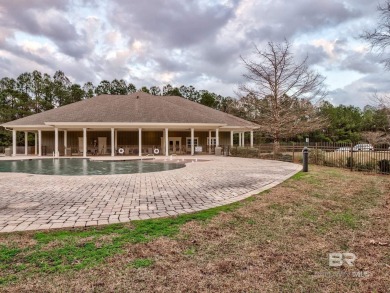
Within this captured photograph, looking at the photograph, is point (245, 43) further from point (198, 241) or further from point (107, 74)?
point (107, 74)

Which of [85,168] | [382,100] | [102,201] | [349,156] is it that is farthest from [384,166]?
[85,168]

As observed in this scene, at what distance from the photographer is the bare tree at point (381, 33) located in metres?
10.4

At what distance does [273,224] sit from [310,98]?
2006cm

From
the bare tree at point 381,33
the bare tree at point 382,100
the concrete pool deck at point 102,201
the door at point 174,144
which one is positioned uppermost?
the bare tree at point 381,33

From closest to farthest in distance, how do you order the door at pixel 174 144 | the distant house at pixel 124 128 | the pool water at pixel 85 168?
the pool water at pixel 85 168 → the distant house at pixel 124 128 → the door at pixel 174 144

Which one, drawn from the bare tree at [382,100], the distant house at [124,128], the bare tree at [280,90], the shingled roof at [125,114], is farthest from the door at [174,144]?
the bare tree at [382,100]

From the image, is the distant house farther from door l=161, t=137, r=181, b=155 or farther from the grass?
the grass

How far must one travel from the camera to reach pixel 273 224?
4.32m

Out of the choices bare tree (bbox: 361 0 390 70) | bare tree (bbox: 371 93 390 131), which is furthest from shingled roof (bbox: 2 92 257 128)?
bare tree (bbox: 361 0 390 70)

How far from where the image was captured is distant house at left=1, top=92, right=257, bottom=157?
25.5m

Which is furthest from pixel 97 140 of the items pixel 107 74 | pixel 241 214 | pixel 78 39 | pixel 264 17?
pixel 107 74

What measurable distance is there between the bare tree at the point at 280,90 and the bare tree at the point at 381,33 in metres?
10.2

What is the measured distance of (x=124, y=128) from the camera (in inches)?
1080

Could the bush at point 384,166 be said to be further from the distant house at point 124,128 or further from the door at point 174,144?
the door at point 174,144
